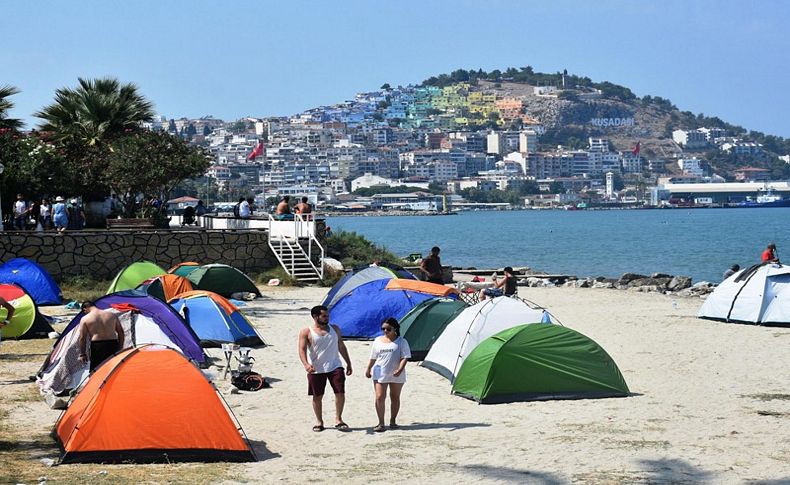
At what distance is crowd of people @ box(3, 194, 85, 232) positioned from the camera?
2998 centimetres

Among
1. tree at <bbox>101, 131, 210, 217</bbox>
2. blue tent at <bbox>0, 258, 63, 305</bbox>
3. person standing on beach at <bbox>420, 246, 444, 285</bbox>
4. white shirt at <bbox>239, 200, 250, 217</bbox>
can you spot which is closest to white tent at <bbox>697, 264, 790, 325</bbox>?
person standing on beach at <bbox>420, 246, 444, 285</bbox>

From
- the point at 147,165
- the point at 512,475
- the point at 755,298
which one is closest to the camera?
the point at 512,475

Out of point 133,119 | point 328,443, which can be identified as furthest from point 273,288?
point 328,443

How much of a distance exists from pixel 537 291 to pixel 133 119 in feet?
48.9

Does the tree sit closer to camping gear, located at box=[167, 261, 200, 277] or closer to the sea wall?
the sea wall

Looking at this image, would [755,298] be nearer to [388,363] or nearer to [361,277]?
[361,277]

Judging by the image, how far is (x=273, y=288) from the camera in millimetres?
28438

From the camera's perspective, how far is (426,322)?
1709 centimetres

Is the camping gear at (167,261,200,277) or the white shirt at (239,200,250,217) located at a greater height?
the white shirt at (239,200,250,217)

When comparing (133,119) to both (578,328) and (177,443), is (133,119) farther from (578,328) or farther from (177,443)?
(177,443)

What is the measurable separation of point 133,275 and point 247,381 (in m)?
10.4

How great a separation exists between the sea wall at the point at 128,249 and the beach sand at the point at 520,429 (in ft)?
34.1

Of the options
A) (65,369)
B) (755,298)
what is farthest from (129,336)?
(755,298)

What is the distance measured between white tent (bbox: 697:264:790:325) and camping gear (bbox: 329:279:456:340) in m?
6.15
